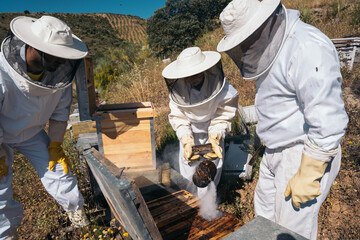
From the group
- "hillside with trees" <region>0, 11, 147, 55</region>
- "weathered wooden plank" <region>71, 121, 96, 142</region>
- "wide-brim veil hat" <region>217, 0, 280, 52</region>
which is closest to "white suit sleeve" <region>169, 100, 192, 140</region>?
"wide-brim veil hat" <region>217, 0, 280, 52</region>

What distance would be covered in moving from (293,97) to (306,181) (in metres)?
0.61

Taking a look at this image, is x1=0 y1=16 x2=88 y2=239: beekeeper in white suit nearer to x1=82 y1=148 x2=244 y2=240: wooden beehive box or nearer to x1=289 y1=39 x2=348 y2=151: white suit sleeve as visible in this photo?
x1=82 y1=148 x2=244 y2=240: wooden beehive box

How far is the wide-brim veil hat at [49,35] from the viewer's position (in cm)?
204

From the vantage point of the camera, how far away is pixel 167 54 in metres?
14.7

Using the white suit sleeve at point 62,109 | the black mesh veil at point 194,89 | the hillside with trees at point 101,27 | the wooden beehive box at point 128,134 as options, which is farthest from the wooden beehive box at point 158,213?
the hillside with trees at point 101,27

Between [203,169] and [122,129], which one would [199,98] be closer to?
[203,169]

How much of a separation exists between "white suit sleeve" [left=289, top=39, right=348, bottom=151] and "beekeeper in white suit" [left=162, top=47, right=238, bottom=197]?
1.08m

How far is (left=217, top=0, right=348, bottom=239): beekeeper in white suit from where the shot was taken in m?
1.41

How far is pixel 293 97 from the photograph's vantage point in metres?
1.67

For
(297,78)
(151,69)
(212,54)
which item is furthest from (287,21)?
(151,69)

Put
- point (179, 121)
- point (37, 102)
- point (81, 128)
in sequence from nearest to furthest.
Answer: point (37, 102), point (179, 121), point (81, 128)

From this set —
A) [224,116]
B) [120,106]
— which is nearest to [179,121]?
[224,116]

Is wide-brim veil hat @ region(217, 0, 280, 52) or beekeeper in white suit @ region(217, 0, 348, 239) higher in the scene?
wide-brim veil hat @ region(217, 0, 280, 52)

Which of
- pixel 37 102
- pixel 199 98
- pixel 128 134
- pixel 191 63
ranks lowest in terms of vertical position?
pixel 128 134
